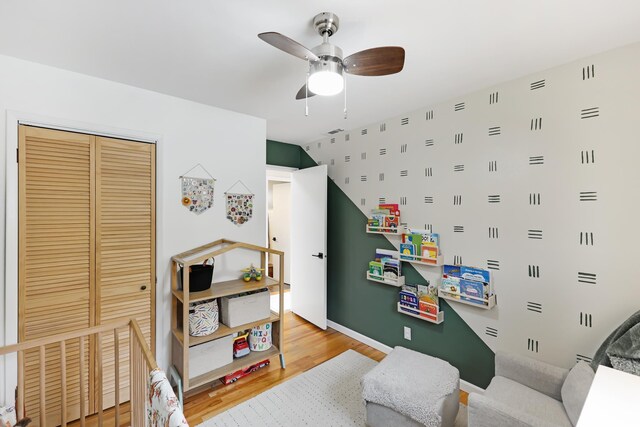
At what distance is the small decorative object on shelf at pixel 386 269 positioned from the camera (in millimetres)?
2701

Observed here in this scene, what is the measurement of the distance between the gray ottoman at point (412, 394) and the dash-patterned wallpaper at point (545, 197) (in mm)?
687

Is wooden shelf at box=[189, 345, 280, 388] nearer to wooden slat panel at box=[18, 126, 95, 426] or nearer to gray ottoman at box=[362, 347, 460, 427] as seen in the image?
wooden slat panel at box=[18, 126, 95, 426]

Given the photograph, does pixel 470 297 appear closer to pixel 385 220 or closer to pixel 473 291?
pixel 473 291

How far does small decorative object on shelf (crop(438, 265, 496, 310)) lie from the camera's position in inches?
82.9

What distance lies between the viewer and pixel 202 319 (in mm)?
2191

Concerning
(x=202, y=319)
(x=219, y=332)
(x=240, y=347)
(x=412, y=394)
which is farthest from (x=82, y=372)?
(x=412, y=394)

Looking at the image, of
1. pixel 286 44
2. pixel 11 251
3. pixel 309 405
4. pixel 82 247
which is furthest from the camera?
pixel 309 405

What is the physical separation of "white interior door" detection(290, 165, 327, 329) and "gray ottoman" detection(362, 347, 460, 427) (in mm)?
1631

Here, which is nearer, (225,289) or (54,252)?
(54,252)

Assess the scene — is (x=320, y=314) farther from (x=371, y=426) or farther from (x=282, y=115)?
(x=282, y=115)

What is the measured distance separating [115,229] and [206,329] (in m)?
1.01

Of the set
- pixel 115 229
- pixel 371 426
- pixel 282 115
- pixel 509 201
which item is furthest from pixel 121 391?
pixel 509 201

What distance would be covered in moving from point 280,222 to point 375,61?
4.15m

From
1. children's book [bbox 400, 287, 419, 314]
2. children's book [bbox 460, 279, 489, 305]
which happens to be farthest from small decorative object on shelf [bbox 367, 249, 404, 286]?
children's book [bbox 460, 279, 489, 305]
